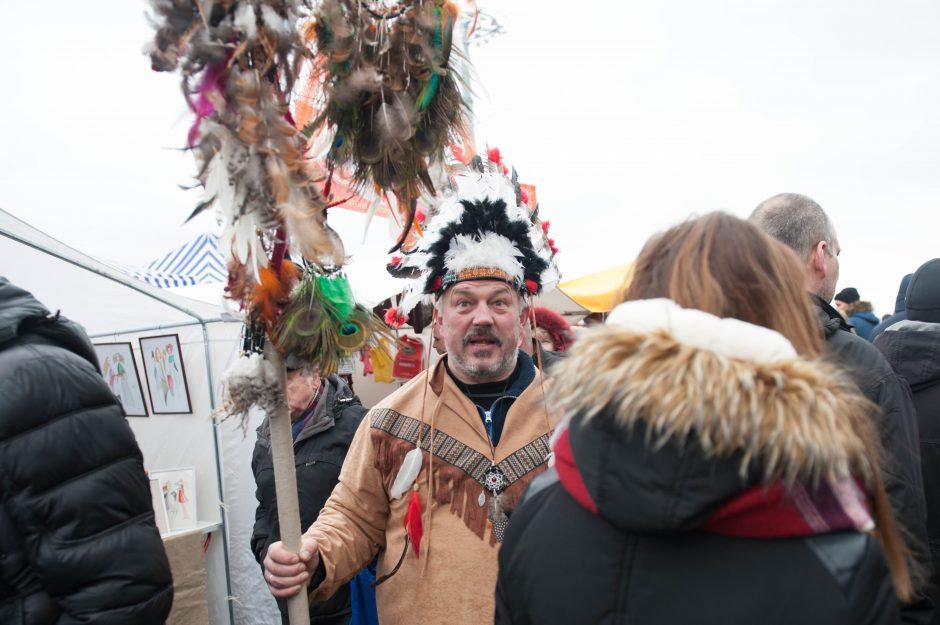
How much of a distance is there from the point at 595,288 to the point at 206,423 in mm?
5236

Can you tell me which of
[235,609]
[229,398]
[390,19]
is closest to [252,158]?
[390,19]

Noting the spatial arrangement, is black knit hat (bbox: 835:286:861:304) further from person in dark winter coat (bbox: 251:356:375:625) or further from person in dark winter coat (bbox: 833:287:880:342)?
person in dark winter coat (bbox: 251:356:375:625)

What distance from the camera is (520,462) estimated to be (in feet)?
6.95

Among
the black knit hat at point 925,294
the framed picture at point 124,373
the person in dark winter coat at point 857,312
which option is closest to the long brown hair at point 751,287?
the black knit hat at point 925,294

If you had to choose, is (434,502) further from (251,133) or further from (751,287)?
(751,287)

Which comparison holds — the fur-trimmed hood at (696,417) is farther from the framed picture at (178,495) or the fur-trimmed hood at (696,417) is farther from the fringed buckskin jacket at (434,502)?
the framed picture at (178,495)

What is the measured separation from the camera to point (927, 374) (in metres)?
2.30

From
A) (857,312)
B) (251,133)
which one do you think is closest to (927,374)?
(251,133)

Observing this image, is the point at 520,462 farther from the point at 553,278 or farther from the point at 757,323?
the point at 757,323

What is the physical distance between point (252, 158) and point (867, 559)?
53.0 inches

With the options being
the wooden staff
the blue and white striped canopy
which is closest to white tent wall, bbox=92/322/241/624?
the blue and white striped canopy

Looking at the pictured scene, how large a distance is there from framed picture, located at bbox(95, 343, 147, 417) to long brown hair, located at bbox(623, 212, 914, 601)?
4689mm

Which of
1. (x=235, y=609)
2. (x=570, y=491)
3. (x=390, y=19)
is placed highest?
(x=390, y=19)

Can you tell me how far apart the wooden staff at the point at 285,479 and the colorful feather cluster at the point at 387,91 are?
1.58ft
